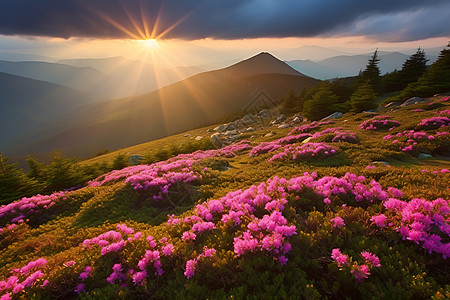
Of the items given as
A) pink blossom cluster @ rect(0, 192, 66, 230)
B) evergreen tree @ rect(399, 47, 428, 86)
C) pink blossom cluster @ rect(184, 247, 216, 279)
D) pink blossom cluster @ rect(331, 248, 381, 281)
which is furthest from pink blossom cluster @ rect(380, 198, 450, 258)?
evergreen tree @ rect(399, 47, 428, 86)

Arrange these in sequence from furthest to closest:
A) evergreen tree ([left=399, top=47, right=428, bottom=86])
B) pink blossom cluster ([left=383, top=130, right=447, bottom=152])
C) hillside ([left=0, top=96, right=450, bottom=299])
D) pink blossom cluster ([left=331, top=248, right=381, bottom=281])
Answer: evergreen tree ([left=399, top=47, right=428, bottom=86]) → pink blossom cluster ([left=383, top=130, right=447, bottom=152]) → hillside ([left=0, top=96, right=450, bottom=299]) → pink blossom cluster ([left=331, top=248, right=381, bottom=281])

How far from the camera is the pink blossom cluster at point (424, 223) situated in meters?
3.53

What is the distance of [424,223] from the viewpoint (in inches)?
151

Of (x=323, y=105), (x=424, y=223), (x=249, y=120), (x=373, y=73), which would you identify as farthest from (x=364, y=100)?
(x=249, y=120)

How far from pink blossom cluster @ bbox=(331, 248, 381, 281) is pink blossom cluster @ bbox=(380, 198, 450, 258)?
3.12 ft

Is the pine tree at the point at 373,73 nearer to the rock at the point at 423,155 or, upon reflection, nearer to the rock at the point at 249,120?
the rock at the point at 249,120

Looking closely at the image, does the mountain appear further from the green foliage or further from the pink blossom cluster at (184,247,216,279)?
the pink blossom cluster at (184,247,216,279)

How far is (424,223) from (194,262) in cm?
441

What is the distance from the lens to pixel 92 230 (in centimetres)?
654

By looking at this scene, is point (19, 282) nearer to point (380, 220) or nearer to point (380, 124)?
point (380, 220)

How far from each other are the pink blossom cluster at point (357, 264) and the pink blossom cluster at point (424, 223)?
37.4 inches

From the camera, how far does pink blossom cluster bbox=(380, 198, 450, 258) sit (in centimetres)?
353

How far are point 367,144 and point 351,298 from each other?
540 inches

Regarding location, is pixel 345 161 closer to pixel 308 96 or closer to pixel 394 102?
pixel 394 102
